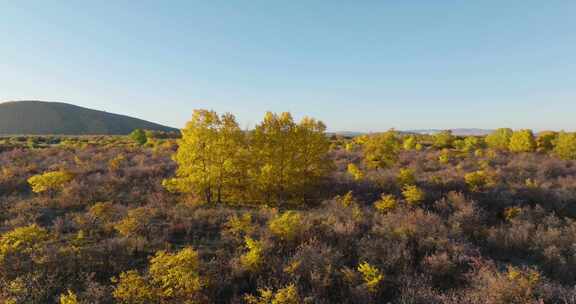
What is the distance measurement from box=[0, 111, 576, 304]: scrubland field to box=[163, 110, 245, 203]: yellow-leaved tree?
6 cm

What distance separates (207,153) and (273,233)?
18.0ft

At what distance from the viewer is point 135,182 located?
48.9ft

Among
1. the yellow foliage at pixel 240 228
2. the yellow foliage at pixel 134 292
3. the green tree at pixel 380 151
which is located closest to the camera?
the yellow foliage at pixel 134 292

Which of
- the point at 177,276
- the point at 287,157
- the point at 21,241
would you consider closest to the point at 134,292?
the point at 177,276

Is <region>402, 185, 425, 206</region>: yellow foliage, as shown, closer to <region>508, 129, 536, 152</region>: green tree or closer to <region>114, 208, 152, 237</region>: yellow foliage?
<region>114, 208, 152, 237</region>: yellow foliage

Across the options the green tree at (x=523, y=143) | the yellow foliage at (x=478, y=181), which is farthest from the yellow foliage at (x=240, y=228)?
the green tree at (x=523, y=143)

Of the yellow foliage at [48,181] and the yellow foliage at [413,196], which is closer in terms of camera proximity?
the yellow foliage at [413,196]

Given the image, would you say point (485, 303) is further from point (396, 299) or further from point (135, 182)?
point (135, 182)

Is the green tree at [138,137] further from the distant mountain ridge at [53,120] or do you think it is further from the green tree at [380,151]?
the distant mountain ridge at [53,120]

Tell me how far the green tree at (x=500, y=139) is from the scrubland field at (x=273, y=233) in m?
21.2

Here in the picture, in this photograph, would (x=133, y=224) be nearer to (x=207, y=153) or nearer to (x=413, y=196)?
(x=207, y=153)

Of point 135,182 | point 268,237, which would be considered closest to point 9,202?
point 135,182

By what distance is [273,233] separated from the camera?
27.4 ft

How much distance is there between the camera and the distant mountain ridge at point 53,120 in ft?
343
